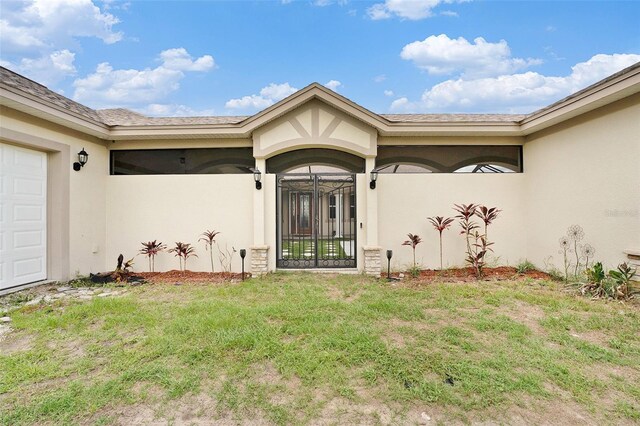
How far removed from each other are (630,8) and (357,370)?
385 inches

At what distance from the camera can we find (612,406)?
93.0 inches

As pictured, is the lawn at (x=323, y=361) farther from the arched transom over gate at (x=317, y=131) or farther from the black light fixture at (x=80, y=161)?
the arched transom over gate at (x=317, y=131)

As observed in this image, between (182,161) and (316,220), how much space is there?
3958 mm

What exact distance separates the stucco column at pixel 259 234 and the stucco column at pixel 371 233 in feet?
8.21

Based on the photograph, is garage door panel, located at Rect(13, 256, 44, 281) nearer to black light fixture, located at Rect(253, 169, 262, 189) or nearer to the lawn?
the lawn

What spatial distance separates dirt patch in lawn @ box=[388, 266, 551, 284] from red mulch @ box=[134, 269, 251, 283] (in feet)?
12.3

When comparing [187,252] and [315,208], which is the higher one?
[315,208]

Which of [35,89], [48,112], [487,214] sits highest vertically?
[35,89]

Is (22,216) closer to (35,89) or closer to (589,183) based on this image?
(35,89)

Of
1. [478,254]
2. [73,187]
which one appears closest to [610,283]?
[478,254]

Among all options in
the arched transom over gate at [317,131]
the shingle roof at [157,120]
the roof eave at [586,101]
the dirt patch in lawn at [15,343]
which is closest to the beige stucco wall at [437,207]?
the arched transom over gate at [317,131]

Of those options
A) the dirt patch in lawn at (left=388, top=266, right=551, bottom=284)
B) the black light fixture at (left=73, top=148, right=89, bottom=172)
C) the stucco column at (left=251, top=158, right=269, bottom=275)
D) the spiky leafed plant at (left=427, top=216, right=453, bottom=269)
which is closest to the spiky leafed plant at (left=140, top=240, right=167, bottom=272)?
the black light fixture at (left=73, top=148, right=89, bottom=172)

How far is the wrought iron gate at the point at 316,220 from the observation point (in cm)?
738

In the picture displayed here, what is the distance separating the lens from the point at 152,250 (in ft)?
23.5
